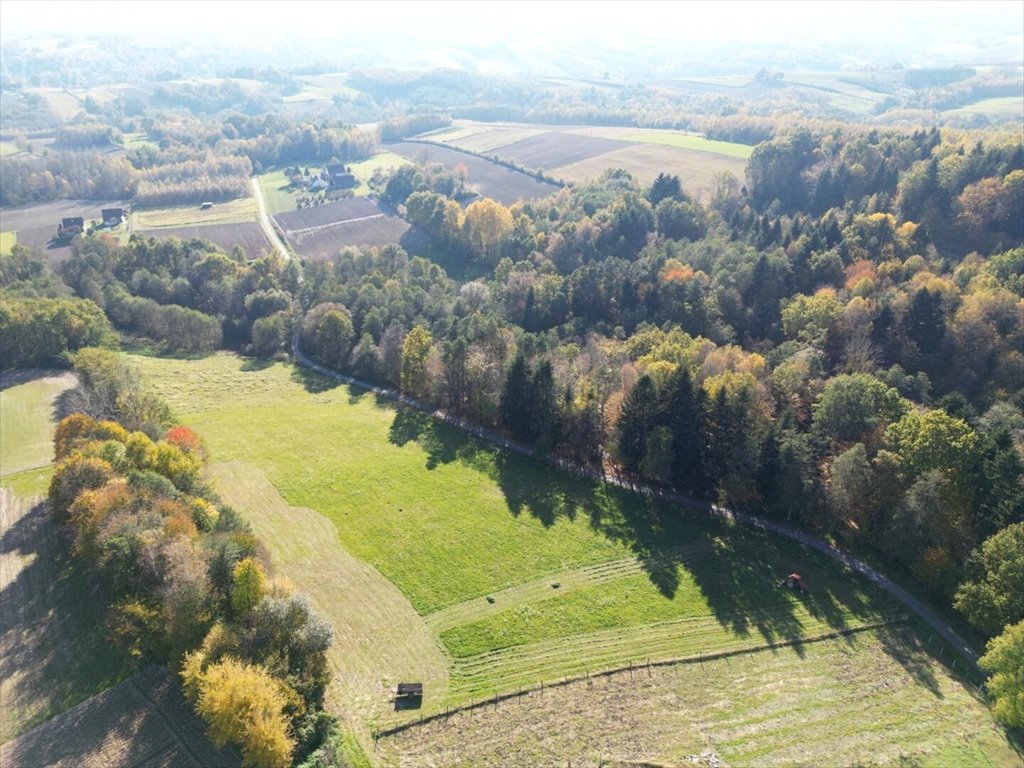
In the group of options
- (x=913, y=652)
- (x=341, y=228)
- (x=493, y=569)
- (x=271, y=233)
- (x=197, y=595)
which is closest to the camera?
(x=197, y=595)

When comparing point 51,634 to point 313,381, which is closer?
point 51,634

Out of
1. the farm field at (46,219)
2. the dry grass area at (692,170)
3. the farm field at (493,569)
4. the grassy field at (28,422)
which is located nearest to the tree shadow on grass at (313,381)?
the farm field at (493,569)

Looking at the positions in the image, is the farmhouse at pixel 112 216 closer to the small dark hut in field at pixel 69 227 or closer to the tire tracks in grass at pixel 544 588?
the small dark hut in field at pixel 69 227

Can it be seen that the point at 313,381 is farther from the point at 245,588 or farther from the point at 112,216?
the point at 112,216

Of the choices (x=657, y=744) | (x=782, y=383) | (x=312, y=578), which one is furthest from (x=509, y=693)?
(x=782, y=383)

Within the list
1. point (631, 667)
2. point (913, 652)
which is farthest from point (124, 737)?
point (913, 652)

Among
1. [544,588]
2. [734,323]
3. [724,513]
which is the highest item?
[734,323]
